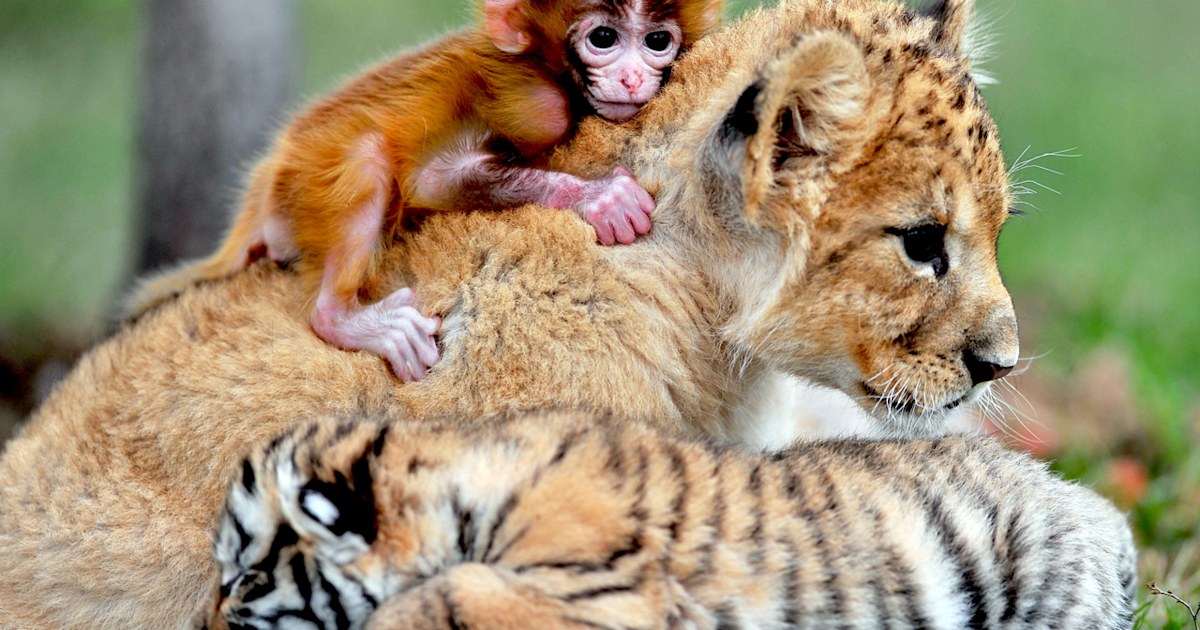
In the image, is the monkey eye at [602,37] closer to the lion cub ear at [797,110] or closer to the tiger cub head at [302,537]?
the lion cub ear at [797,110]

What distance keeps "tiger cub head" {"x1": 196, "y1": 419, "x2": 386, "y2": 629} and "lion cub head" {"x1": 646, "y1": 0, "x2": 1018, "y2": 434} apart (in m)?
1.68

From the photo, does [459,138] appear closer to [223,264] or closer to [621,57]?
[621,57]

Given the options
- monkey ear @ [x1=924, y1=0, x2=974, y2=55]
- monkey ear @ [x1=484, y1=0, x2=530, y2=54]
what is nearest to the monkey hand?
monkey ear @ [x1=484, y1=0, x2=530, y2=54]

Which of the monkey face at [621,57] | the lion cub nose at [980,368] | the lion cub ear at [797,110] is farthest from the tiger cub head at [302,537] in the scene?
the lion cub nose at [980,368]

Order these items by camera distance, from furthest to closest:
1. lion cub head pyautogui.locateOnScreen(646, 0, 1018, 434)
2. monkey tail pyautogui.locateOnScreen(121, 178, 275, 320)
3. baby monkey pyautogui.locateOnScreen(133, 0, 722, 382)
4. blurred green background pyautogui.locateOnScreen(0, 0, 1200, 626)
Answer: blurred green background pyautogui.locateOnScreen(0, 0, 1200, 626) → monkey tail pyautogui.locateOnScreen(121, 178, 275, 320) → baby monkey pyautogui.locateOnScreen(133, 0, 722, 382) → lion cub head pyautogui.locateOnScreen(646, 0, 1018, 434)

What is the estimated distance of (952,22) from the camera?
18.3 ft

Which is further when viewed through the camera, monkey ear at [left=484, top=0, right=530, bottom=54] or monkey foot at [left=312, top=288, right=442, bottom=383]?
monkey ear at [left=484, top=0, right=530, bottom=54]

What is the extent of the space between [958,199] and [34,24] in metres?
13.1

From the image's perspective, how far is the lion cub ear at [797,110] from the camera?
450cm

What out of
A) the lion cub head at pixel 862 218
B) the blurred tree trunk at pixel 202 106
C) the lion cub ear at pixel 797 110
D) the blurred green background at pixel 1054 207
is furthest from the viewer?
the blurred tree trunk at pixel 202 106

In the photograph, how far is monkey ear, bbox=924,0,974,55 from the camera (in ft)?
17.8

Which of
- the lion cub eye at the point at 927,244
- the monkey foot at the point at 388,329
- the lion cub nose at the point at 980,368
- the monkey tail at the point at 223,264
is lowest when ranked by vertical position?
the monkey tail at the point at 223,264

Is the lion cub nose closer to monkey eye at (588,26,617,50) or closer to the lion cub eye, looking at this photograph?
the lion cub eye

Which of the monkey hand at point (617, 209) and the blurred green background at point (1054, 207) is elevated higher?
the monkey hand at point (617, 209)
